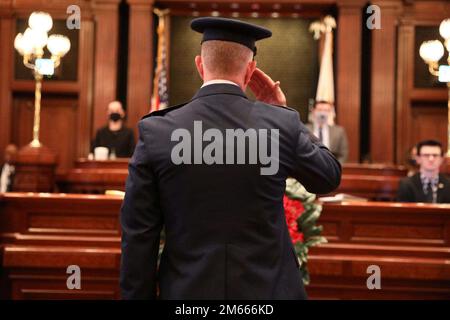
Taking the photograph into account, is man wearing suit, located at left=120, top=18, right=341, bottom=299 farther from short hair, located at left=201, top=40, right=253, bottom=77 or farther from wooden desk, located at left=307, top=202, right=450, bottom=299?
wooden desk, located at left=307, top=202, right=450, bottom=299

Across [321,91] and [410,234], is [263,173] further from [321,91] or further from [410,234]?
[321,91]

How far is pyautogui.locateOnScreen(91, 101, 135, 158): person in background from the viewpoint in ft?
25.0

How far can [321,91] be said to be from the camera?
905 cm

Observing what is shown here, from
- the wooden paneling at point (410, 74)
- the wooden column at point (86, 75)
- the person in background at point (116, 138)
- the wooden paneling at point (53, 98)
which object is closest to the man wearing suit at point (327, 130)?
the person in background at point (116, 138)

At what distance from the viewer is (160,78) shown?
344 inches

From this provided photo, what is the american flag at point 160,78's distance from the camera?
8.62 m

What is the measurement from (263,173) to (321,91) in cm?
748

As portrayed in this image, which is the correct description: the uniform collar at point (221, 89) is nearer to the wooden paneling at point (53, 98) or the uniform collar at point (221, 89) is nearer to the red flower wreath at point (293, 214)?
the red flower wreath at point (293, 214)

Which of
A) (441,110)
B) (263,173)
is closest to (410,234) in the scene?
(263,173)

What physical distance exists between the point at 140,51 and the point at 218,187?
762 centimetres

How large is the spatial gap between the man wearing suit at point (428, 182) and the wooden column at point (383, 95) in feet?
12.4

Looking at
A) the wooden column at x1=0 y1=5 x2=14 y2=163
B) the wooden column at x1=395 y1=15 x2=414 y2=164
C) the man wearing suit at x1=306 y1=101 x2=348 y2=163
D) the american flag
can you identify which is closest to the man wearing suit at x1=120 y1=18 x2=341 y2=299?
the man wearing suit at x1=306 y1=101 x2=348 y2=163

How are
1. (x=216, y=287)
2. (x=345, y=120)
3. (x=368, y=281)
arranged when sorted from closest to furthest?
(x=216, y=287), (x=368, y=281), (x=345, y=120)

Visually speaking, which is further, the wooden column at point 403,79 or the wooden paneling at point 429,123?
the wooden paneling at point 429,123
